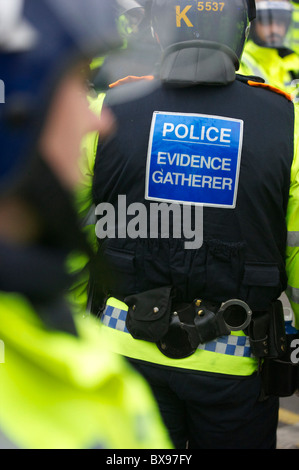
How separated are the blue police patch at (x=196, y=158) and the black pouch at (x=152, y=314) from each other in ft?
0.98

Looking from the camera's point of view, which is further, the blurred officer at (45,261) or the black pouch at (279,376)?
the black pouch at (279,376)

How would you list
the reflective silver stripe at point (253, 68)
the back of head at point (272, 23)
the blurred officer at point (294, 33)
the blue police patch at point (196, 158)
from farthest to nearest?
the blurred officer at point (294, 33)
the back of head at point (272, 23)
the reflective silver stripe at point (253, 68)
the blue police patch at point (196, 158)

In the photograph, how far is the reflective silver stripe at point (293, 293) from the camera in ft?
6.01

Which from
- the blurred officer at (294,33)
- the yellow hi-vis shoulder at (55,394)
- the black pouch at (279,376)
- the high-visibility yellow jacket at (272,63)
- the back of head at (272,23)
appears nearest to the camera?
the yellow hi-vis shoulder at (55,394)

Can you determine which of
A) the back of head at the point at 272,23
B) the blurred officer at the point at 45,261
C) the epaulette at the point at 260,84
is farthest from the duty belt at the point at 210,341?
the back of head at the point at 272,23

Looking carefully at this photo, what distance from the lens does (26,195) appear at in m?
0.55

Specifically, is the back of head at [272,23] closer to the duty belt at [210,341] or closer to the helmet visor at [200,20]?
the helmet visor at [200,20]

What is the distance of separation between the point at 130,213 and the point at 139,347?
0.43m

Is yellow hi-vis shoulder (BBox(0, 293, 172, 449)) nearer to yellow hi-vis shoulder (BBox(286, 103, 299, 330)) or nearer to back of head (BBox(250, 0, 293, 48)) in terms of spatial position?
yellow hi-vis shoulder (BBox(286, 103, 299, 330))

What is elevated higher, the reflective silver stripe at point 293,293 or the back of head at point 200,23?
the back of head at point 200,23

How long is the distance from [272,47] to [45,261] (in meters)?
4.24

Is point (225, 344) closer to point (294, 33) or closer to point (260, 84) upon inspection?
point (260, 84)

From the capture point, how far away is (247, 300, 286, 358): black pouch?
178 centimetres
